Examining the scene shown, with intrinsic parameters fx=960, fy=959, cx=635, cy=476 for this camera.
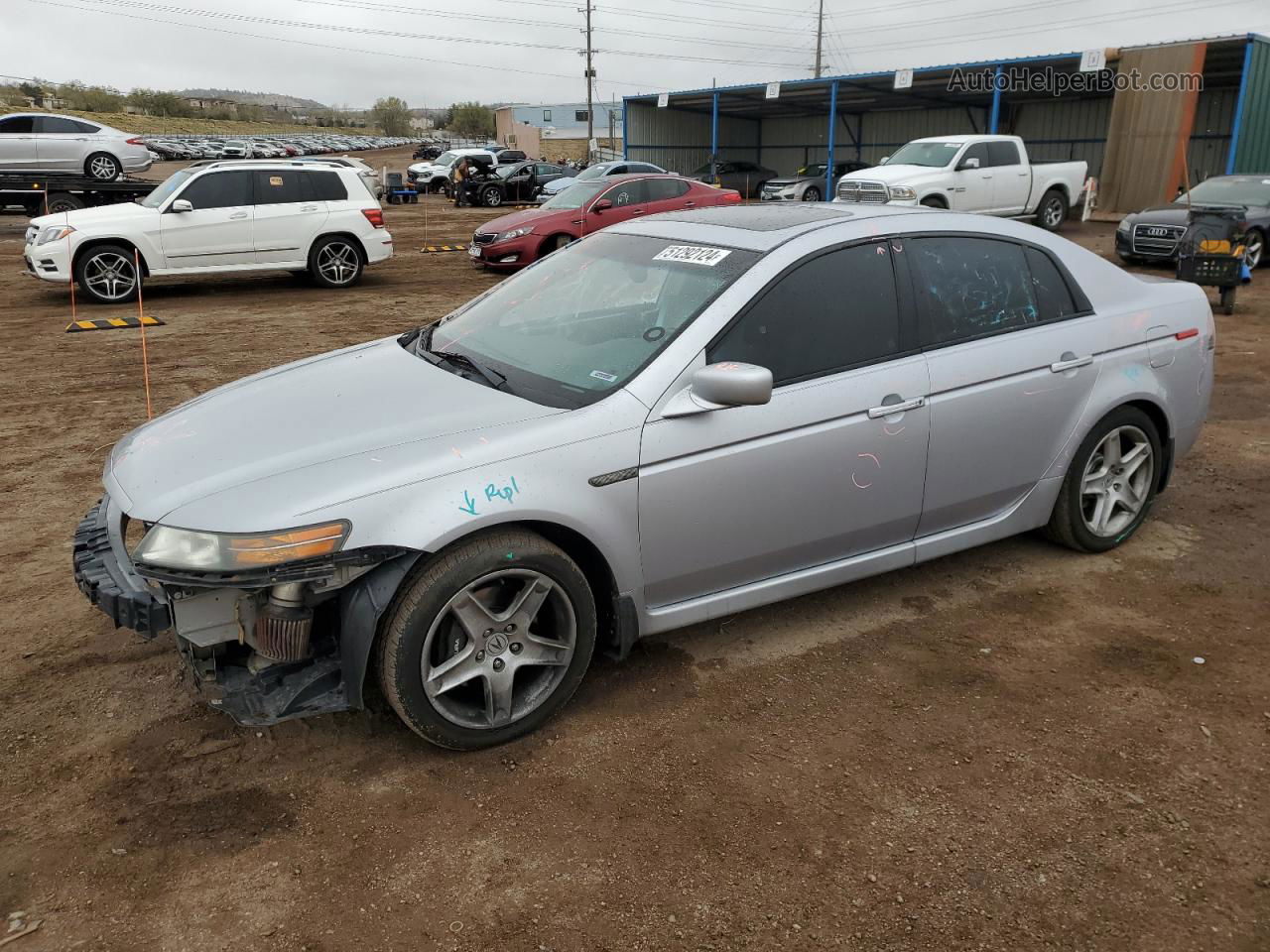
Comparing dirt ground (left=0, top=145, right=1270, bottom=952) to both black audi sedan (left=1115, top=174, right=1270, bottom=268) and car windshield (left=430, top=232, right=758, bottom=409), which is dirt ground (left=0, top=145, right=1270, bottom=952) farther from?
black audi sedan (left=1115, top=174, right=1270, bottom=268)

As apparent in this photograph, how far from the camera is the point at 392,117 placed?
11412cm

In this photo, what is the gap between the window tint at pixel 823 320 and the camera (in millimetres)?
3404

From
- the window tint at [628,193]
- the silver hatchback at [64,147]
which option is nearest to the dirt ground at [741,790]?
the window tint at [628,193]

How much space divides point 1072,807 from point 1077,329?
86.9 inches

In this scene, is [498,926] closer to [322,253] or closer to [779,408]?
[779,408]

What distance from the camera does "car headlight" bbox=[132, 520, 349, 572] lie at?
2664 mm

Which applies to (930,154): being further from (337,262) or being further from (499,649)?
(499,649)

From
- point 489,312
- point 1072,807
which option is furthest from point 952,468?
point 489,312

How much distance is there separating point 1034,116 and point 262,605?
3510cm

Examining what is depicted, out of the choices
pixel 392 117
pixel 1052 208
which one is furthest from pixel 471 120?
pixel 1052 208

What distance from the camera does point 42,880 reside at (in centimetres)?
253

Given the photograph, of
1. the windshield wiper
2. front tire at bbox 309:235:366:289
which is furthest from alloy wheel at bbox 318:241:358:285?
the windshield wiper

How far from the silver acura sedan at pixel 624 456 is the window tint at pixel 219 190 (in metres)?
9.75

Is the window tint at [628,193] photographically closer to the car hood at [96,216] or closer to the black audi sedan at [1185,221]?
the car hood at [96,216]
